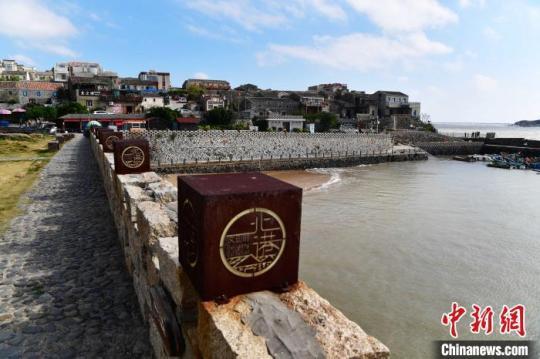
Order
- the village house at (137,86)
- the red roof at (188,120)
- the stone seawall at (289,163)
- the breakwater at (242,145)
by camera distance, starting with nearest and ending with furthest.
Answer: the stone seawall at (289,163)
the breakwater at (242,145)
the red roof at (188,120)
the village house at (137,86)

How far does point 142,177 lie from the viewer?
25.3 feet

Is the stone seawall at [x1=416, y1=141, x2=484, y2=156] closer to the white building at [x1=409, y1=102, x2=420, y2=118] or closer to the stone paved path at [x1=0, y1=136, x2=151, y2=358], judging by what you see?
the white building at [x1=409, y1=102, x2=420, y2=118]

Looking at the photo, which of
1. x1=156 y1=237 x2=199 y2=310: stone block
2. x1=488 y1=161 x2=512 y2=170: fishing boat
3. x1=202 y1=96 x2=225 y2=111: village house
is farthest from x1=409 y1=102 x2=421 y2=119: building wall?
x1=156 y1=237 x2=199 y2=310: stone block

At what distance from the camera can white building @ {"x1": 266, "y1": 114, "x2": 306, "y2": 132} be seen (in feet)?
216

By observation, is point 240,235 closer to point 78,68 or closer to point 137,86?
point 137,86

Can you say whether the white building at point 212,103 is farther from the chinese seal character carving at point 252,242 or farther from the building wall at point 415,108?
the chinese seal character carving at point 252,242

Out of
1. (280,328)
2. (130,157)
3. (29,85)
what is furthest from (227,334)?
(29,85)

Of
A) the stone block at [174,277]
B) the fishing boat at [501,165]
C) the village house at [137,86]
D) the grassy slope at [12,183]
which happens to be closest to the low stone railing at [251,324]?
the stone block at [174,277]

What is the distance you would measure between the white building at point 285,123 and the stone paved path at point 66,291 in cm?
5697

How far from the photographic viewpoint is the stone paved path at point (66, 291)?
4246 mm

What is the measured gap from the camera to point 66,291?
5.48 metres

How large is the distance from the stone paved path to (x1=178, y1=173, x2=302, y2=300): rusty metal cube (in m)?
2.35

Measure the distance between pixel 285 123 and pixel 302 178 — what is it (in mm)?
34568

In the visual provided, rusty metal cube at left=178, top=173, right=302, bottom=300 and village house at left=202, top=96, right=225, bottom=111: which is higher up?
village house at left=202, top=96, right=225, bottom=111
